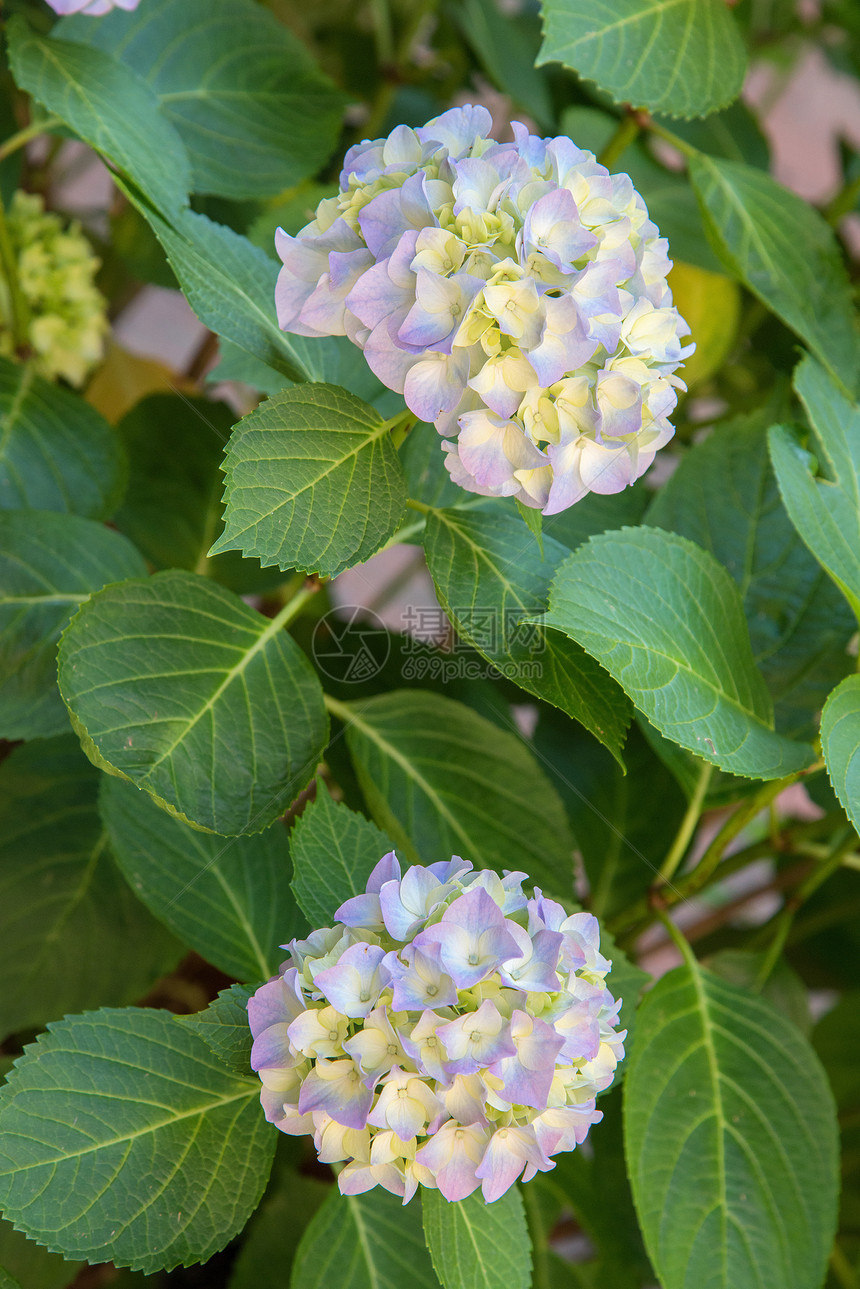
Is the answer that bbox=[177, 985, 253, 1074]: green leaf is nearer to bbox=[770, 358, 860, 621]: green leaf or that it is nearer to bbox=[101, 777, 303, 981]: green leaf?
bbox=[101, 777, 303, 981]: green leaf

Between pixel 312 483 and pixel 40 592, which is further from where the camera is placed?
pixel 40 592

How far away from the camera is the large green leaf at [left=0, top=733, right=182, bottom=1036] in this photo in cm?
51

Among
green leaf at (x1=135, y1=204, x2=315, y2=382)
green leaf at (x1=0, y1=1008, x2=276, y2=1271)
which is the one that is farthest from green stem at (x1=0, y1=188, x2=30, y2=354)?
green leaf at (x1=0, y1=1008, x2=276, y2=1271)

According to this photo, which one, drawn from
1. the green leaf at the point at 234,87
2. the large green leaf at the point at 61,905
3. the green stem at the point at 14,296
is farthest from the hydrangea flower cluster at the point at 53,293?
the large green leaf at the point at 61,905

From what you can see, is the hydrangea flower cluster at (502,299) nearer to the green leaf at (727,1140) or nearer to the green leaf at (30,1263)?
the green leaf at (727,1140)

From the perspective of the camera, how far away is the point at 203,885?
0.46 m

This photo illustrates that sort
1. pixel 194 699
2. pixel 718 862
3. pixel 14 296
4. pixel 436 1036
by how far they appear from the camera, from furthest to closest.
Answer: pixel 14 296 → pixel 718 862 → pixel 194 699 → pixel 436 1036

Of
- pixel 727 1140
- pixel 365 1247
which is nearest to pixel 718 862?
pixel 727 1140

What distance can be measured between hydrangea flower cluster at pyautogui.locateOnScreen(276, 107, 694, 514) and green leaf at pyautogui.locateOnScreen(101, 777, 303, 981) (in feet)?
0.72

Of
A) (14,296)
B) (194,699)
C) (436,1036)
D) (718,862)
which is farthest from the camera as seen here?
(14,296)

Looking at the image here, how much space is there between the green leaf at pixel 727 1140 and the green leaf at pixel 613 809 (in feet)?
0.34

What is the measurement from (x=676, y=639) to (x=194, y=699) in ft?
0.62

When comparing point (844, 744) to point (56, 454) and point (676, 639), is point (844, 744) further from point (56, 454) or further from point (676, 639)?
point (56, 454)

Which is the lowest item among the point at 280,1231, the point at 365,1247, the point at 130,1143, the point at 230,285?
the point at 280,1231
